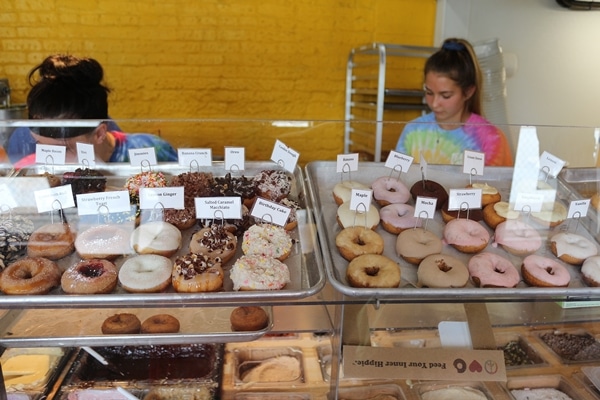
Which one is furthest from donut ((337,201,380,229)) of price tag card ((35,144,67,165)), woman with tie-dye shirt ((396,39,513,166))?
price tag card ((35,144,67,165))

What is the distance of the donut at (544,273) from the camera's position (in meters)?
1.54

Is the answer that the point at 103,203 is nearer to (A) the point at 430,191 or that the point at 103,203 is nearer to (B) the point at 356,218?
(B) the point at 356,218

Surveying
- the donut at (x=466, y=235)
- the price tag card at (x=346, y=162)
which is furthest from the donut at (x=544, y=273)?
the price tag card at (x=346, y=162)

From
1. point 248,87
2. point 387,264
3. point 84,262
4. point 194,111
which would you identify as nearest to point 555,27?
point 248,87

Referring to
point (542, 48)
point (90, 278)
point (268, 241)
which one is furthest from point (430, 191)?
point (542, 48)

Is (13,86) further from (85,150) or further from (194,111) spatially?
(85,150)

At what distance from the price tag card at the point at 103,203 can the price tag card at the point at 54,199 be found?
7cm

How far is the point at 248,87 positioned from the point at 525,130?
Result: 306cm

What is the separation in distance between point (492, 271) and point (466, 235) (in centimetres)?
23

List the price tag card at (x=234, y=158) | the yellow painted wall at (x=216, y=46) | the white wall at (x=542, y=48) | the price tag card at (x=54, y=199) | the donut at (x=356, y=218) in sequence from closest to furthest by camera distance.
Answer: the price tag card at (x=54, y=199) → the donut at (x=356, y=218) → the price tag card at (x=234, y=158) → the yellow painted wall at (x=216, y=46) → the white wall at (x=542, y=48)

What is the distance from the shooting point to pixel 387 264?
5.13 feet

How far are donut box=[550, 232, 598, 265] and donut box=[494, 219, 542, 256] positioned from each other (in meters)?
0.06

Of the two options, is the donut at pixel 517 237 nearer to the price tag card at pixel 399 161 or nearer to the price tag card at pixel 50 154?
the price tag card at pixel 399 161

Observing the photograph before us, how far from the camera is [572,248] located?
1.69 meters
